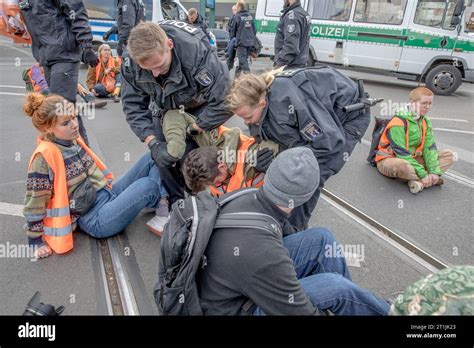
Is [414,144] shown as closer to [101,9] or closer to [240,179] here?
[240,179]

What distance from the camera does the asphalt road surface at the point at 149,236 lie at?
2326 mm

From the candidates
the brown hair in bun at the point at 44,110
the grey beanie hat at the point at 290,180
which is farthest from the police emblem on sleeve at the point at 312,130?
the brown hair in bun at the point at 44,110

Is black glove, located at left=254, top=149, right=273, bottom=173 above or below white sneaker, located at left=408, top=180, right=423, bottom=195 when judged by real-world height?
above

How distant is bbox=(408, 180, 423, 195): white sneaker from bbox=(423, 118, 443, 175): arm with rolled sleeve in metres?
0.27

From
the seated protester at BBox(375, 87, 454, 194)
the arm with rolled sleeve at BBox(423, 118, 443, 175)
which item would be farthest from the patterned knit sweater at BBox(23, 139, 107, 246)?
the arm with rolled sleeve at BBox(423, 118, 443, 175)

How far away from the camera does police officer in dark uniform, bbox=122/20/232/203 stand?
2545mm

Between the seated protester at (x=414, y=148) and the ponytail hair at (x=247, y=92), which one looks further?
the seated protester at (x=414, y=148)

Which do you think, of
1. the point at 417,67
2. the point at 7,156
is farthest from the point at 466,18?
the point at 7,156

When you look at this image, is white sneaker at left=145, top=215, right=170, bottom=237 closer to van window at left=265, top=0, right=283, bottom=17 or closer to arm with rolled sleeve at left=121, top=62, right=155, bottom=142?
arm with rolled sleeve at left=121, top=62, right=155, bottom=142

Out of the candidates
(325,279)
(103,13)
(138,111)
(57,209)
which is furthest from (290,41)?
(103,13)

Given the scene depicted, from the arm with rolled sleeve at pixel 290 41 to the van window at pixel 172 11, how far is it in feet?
21.4

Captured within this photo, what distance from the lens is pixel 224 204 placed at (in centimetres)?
160

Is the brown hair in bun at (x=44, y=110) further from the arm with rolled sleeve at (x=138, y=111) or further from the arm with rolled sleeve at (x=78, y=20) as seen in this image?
the arm with rolled sleeve at (x=78, y=20)
